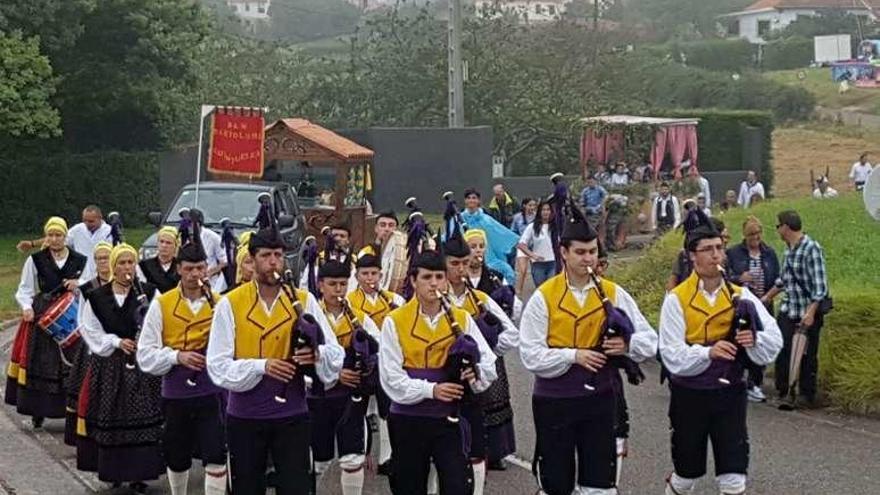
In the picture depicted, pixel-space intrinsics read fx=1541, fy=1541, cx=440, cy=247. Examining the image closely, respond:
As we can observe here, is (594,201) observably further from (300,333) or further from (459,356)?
(300,333)

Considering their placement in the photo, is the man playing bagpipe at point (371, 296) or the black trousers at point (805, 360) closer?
the man playing bagpipe at point (371, 296)

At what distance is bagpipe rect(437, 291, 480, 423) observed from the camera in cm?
807

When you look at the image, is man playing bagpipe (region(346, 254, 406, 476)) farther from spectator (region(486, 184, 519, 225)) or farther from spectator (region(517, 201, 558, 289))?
spectator (region(486, 184, 519, 225))

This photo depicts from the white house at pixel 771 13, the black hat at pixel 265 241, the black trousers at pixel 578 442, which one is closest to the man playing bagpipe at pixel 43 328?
the black hat at pixel 265 241

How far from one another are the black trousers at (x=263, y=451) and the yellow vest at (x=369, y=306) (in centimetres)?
217

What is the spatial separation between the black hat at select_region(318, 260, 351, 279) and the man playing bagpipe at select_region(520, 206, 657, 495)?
185 cm

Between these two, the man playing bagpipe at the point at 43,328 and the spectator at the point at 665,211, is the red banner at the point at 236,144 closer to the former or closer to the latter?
the man playing bagpipe at the point at 43,328

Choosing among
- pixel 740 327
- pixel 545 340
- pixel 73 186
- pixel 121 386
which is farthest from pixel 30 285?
pixel 73 186

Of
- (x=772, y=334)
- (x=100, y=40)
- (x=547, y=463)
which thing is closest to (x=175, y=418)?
(x=547, y=463)

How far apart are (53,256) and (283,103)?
119 ft

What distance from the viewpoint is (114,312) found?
10.4m

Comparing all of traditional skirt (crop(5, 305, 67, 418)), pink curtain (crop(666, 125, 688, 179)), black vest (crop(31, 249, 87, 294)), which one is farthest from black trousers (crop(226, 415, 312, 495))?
pink curtain (crop(666, 125, 688, 179))

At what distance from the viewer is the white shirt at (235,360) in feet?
26.5

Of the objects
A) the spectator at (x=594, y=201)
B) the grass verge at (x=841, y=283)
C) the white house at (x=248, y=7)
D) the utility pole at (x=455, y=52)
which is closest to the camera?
the grass verge at (x=841, y=283)
